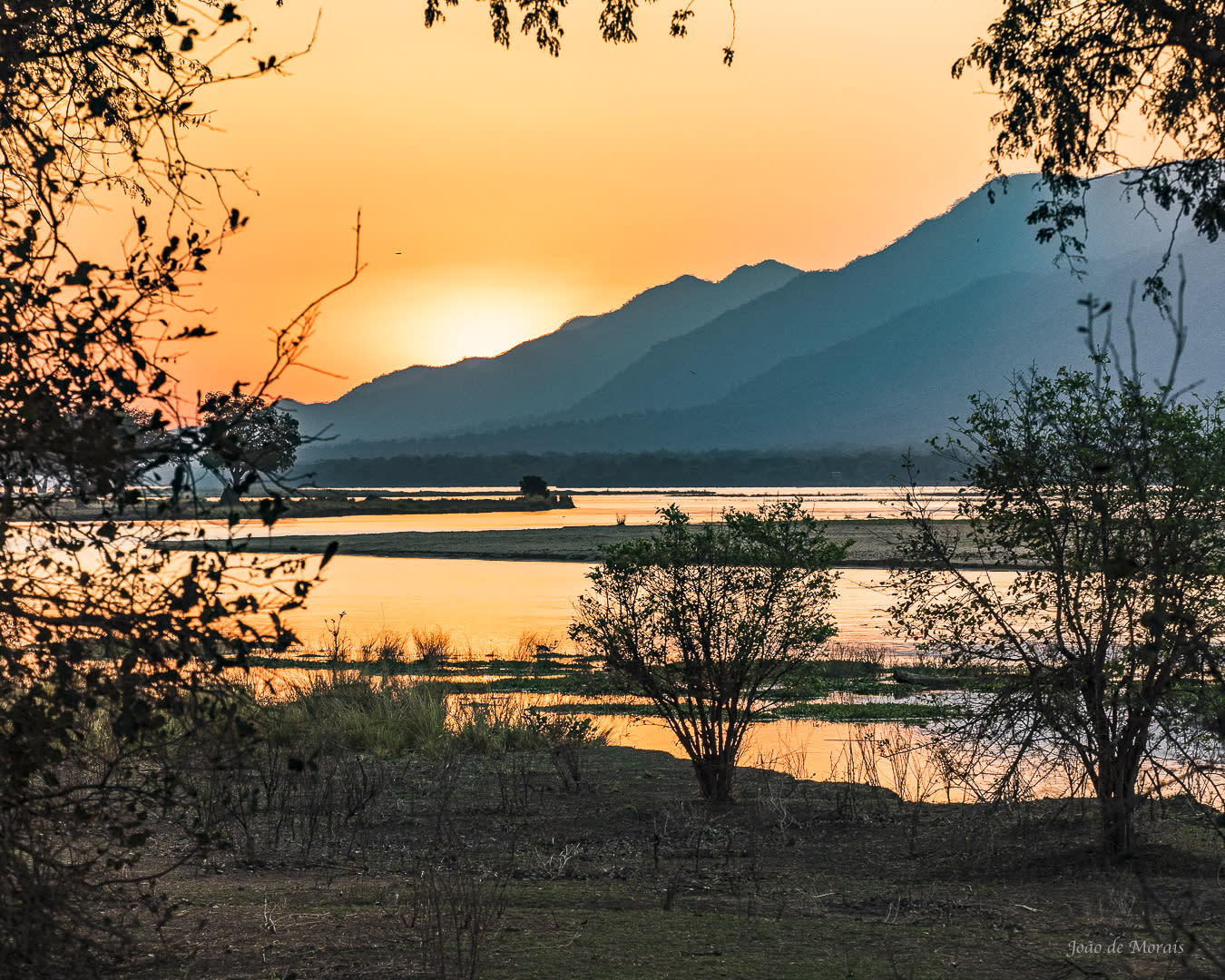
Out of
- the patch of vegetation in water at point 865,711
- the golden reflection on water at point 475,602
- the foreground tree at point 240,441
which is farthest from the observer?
the golden reflection on water at point 475,602

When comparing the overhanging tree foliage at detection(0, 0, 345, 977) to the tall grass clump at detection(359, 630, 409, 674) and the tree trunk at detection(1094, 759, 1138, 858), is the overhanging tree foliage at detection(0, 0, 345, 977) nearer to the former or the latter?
the tree trunk at detection(1094, 759, 1138, 858)

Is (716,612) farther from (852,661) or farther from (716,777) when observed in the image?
(852,661)

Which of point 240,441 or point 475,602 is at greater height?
point 240,441

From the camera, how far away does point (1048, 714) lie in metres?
10.5

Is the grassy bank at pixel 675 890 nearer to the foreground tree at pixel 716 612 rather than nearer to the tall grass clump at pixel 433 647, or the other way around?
the foreground tree at pixel 716 612

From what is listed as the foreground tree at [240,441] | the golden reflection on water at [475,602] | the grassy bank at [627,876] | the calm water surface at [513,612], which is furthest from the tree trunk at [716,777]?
the golden reflection on water at [475,602]

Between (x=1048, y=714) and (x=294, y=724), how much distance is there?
10.4 meters

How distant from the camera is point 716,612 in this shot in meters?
13.9

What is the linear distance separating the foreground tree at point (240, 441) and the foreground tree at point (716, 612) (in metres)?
8.27

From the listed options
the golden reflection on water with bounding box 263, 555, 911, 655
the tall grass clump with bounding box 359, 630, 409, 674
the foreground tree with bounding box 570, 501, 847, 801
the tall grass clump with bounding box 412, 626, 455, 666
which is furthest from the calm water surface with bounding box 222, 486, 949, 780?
the tall grass clump with bounding box 359, 630, 409, 674

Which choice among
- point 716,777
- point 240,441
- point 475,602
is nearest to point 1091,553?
point 716,777

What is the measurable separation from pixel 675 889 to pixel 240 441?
579 cm

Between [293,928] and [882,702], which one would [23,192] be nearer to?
[293,928]

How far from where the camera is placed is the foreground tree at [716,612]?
45.1 ft
